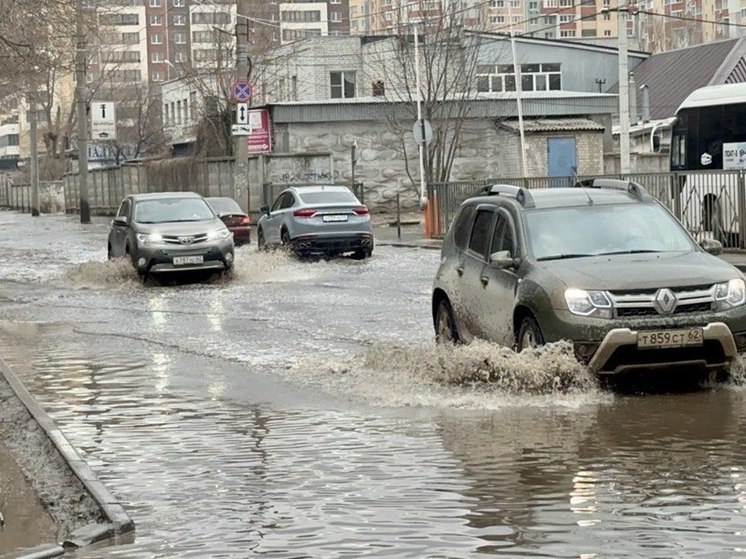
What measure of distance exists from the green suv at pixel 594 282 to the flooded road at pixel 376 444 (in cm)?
32

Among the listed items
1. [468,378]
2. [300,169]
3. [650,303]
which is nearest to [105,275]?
[468,378]

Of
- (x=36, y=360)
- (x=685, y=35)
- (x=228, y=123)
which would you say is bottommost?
(x=36, y=360)

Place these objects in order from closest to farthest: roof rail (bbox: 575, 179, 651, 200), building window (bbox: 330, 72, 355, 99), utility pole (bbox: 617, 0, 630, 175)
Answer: roof rail (bbox: 575, 179, 651, 200) < utility pole (bbox: 617, 0, 630, 175) < building window (bbox: 330, 72, 355, 99)

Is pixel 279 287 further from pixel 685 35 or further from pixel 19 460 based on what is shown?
pixel 685 35

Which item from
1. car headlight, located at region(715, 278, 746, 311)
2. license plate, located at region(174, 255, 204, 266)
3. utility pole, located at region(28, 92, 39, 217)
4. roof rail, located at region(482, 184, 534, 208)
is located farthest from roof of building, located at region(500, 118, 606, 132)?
car headlight, located at region(715, 278, 746, 311)

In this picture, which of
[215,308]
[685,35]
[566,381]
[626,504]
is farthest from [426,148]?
[685,35]

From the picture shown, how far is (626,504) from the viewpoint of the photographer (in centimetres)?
723

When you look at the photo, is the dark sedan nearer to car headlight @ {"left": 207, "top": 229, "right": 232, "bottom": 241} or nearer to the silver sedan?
the silver sedan

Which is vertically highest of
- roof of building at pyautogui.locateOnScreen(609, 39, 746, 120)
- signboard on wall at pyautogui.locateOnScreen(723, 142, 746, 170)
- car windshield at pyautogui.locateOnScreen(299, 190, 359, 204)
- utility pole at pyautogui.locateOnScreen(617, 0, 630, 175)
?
roof of building at pyautogui.locateOnScreen(609, 39, 746, 120)

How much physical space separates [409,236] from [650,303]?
28.3m

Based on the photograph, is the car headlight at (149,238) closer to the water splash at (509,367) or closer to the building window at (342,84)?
the water splash at (509,367)

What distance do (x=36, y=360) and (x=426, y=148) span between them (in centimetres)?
3232

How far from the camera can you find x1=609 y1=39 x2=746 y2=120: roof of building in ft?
204

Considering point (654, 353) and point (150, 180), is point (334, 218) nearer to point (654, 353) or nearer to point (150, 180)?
point (654, 353)
